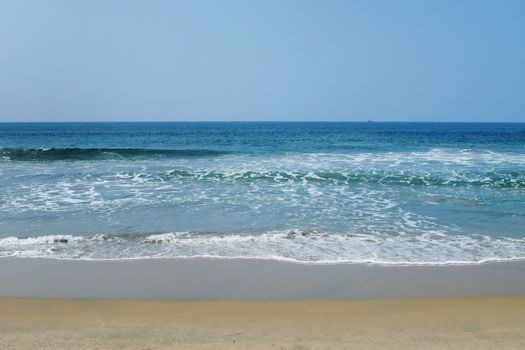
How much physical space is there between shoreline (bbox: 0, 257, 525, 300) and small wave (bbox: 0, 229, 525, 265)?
287 millimetres

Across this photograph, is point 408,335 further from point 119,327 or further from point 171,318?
point 119,327

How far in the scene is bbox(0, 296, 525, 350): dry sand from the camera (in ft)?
14.3

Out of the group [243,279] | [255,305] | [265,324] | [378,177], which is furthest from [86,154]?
[265,324]

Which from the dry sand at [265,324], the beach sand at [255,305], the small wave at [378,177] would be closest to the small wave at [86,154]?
the small wave at [378,177]

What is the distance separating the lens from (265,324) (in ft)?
16.3

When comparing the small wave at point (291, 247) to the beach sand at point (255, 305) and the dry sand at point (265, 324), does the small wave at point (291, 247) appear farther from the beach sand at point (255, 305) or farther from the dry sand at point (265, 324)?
the dry sand at point (265, 324)

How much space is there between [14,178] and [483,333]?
17564 mm

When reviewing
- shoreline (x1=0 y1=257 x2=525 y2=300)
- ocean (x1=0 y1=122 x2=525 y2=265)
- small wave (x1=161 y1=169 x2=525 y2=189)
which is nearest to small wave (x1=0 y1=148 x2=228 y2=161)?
ocean (x1=0 y1=122 x2=525 y2=265)

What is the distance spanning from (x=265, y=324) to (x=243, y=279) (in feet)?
5.62

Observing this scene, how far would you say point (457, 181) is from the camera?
55.5 feet

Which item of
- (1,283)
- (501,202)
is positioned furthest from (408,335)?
(501,202)

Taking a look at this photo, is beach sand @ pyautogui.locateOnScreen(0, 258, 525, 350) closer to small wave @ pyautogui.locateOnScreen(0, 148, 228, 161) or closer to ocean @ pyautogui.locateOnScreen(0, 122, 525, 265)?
ocean @ pyautogui.locateOnScreen(0, 122, 525, 265)

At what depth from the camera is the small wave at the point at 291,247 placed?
767 centimetres

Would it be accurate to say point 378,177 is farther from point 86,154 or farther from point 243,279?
point 86,154
